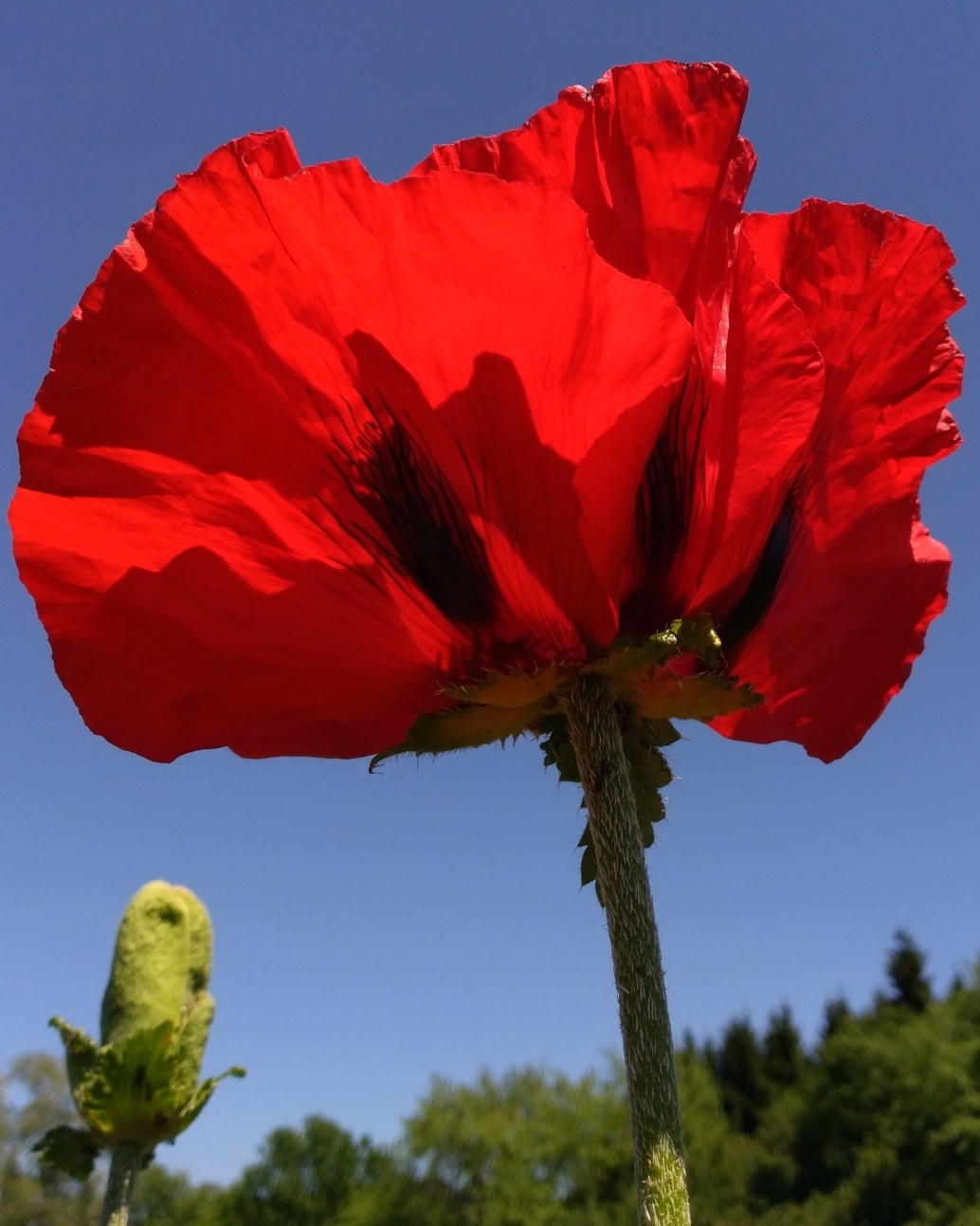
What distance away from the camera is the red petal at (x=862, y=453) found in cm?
101

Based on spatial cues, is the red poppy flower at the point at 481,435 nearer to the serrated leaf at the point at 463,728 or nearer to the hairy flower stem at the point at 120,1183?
the serrated leaf at the point at 463,728

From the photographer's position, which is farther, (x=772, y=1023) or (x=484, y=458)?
(x=772, y=1023)

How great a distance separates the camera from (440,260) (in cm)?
85

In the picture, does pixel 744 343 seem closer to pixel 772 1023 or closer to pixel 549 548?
pixel 549 548

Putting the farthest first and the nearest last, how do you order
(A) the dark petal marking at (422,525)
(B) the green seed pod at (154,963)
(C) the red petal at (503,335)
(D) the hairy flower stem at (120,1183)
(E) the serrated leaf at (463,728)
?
1. (B) the green seed pod at (154,963)
2. (D) the hairy flower stem at (120,1183)
3. (E) the serrated leaf at (463,728)
4. (A) the dark petal marking at (422,525)
5. (C) the red petal at (503,335)

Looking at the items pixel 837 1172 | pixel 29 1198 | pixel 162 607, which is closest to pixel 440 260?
pixel 162 607

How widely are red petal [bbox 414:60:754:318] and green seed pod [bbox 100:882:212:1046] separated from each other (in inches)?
129

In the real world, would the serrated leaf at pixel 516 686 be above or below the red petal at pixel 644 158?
below

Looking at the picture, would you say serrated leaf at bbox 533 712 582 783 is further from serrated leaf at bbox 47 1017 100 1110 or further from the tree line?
the tree line

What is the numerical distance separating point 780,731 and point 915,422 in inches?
13.9

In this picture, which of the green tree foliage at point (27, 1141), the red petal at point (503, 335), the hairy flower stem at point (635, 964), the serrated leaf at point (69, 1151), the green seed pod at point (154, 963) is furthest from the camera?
the green tree foliage at point (27, 1141)

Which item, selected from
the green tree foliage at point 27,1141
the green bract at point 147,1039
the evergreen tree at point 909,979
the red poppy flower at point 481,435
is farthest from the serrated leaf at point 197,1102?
the evergreen tree at point 909,979

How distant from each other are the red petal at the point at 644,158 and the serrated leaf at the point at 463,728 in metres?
0.41

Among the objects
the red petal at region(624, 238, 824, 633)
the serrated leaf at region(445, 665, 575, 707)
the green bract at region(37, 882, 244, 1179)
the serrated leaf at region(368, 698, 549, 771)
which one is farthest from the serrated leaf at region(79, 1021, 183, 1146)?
the red petal at region(624, 238, 824, 633)
